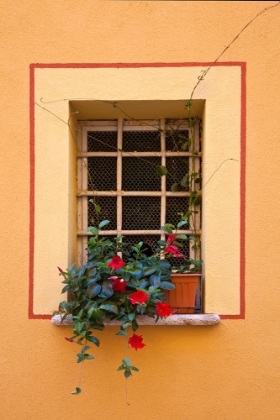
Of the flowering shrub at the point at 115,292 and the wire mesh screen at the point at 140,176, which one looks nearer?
the flowering shrub at the point at 115,292

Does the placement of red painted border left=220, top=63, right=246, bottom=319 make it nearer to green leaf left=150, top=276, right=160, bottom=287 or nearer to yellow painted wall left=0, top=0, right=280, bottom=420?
yellow painted wall left=0, top=0, right=280, bottom=420

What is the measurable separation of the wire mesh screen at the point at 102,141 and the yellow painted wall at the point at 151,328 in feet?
1.49

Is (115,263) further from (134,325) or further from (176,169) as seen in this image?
(176,169)

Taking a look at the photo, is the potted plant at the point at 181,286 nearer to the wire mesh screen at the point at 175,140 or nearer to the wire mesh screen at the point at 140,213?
the wire mesh screen at the point at 140,213

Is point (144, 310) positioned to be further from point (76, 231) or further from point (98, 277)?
point (76, 231)

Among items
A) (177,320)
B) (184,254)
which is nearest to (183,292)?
(177,320)

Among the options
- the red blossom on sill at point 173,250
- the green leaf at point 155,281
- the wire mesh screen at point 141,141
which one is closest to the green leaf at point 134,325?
the green leaf at point 155,281

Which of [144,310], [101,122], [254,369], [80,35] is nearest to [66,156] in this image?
[101,122]

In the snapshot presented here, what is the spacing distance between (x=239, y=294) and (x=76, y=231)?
41.8 inches

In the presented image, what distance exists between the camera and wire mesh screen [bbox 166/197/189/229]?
3277 mm

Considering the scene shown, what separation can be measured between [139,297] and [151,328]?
0.39m

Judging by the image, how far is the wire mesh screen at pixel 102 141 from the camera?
3307 mm

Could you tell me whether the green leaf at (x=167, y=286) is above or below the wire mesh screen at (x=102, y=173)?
below

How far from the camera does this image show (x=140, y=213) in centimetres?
328
